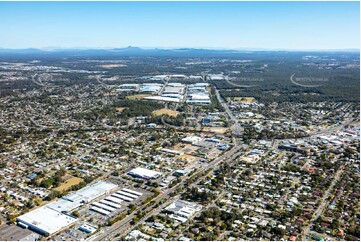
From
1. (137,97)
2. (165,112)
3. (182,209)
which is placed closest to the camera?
(182,209)

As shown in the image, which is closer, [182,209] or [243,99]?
[182,209]

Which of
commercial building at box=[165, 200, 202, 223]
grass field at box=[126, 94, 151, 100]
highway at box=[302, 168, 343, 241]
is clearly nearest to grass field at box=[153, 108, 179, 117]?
grass field at box=[126, 94, 151, 100]

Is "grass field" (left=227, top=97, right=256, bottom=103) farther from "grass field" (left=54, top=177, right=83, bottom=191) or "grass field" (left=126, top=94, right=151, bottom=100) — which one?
"grass field" (left=54, top=177, right=83, bottom=191)

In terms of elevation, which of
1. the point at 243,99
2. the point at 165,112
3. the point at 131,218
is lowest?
the point at 131,218

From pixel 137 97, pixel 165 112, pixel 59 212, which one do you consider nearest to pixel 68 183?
pixel 59 212

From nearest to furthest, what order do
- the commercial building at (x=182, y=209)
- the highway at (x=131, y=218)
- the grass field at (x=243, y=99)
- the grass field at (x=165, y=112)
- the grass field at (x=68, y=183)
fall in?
the highway at (x=131, y=218) → the commercial building at (x=182, y=209) → the grass field at (x=68, y=183) → the grass field at (x=165, y=112) → the grass field at (x=243, y=99)

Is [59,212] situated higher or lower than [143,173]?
lower

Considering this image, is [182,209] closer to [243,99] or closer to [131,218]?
[131,218]

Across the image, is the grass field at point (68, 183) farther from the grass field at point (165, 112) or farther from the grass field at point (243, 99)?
the grass field at point (243, 99)

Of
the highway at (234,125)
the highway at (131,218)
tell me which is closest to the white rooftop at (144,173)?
the highway at (131,218)
